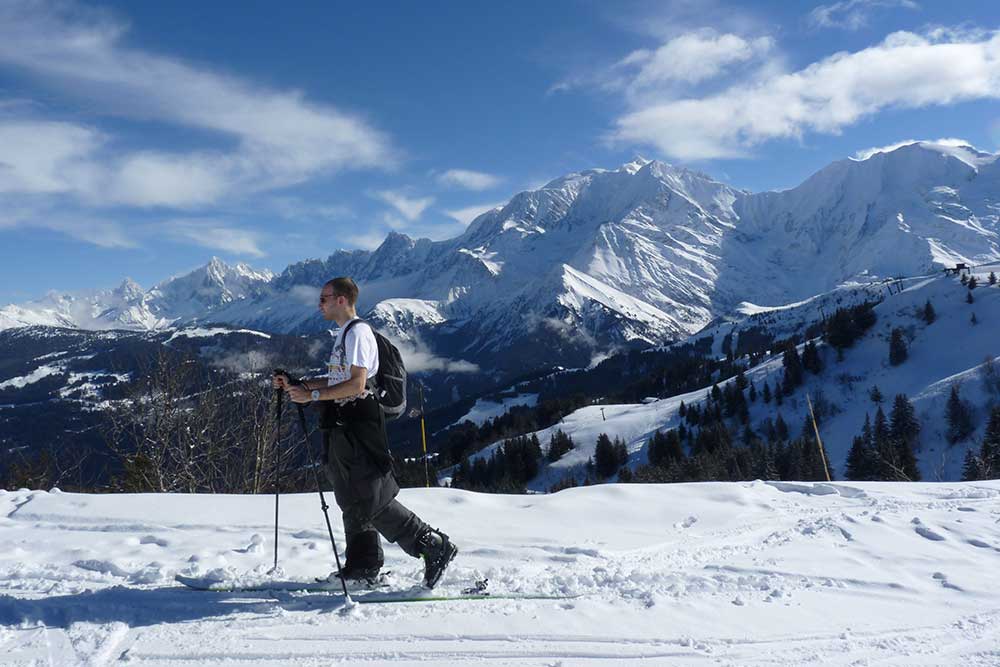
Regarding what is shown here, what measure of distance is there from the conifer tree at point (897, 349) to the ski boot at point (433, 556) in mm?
140253

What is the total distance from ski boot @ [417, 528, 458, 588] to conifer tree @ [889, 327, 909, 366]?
460 feet

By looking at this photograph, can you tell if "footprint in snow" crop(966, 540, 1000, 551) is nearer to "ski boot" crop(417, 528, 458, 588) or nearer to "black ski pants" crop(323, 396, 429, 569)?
"ski boot" crop(417, 528, 458, 588)

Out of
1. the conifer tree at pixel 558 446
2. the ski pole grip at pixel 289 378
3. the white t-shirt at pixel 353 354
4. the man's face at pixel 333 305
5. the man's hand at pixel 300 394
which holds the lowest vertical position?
the conifer tree at pixel 558 446

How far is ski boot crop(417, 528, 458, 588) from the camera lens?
6.05 metres

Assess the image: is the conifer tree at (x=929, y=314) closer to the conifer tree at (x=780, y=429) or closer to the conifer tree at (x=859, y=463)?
the conifer tree at (x=780, y=429)

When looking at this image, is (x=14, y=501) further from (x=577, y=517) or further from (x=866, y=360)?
(x=866, y=360)

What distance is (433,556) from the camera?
19.9 feet

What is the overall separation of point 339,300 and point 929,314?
526 ft

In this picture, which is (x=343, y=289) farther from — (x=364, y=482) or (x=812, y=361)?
(x=812, y=361)

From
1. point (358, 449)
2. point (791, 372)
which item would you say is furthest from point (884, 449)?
point (358, 449)

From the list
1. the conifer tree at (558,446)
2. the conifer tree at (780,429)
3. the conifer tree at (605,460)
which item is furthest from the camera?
the conifer tree at (558,446)

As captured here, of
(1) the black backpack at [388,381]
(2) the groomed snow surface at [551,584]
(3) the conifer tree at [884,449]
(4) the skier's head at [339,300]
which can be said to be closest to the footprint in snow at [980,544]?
(2) the groomed snow surface at [551,584]

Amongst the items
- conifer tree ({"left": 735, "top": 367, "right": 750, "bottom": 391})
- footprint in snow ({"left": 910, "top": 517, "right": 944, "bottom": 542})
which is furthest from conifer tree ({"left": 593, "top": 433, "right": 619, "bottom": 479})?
footprint in snow ({"left": 910, "top": 517, "right": 944, "bottom": 542})

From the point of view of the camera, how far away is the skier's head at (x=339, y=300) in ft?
19.8
